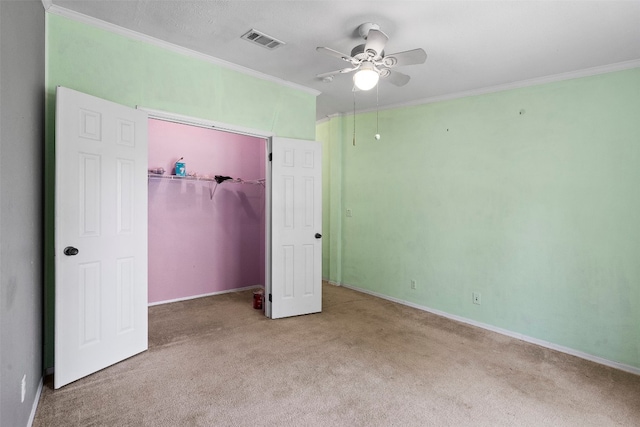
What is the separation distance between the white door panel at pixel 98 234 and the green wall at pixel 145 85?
9.9 inches

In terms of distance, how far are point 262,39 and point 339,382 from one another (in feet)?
9.07

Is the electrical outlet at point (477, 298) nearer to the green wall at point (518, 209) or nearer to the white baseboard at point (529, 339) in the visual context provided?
the green wall at point (518, 209)

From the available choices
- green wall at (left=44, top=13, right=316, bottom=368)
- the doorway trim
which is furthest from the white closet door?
green wall at (left=44, top=13, right=316, bottom=368)

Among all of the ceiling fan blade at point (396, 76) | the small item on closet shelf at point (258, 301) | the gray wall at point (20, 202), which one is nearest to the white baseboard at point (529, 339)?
the small item on closet shelf at point (258, 301)

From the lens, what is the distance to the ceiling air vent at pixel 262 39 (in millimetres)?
2615

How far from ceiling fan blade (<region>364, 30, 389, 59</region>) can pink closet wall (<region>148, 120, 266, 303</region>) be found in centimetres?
290

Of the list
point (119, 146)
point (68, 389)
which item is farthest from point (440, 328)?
point (119, 146)

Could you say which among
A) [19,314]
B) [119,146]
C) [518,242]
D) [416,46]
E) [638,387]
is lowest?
[638,387]

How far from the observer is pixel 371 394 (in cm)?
229

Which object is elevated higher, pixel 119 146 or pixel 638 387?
pixel 119 146

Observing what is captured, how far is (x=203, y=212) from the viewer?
4.59 meters

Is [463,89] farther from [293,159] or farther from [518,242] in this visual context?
[293,159]

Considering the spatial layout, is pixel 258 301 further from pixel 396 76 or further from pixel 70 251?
pixel 396 76

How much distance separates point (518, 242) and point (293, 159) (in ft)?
8.38
